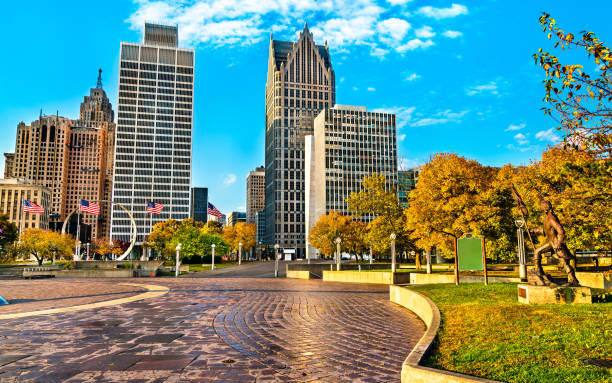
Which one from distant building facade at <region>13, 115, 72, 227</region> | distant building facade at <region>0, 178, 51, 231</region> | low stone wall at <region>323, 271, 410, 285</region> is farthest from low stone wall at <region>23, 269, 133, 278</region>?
distant building facade at <region>13, 115, 72, 227</region>

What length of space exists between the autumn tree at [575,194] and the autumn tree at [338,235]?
88.4ft

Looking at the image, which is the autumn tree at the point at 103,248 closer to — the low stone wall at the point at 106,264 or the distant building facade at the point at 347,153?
the low stone wall at the point at 106,264

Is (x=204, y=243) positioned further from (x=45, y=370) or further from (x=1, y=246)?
(x=45, y=370)

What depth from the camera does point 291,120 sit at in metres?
158

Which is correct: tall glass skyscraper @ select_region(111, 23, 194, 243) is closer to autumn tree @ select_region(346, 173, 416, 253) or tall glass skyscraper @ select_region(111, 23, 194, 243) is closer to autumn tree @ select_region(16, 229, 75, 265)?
autumn tree @ select_region(16, 229, 75, 265)

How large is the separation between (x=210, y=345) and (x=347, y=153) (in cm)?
13071

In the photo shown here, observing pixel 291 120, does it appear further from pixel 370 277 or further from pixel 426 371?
pixel 426 371

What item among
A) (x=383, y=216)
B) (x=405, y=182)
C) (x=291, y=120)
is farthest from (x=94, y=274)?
(x=291, y=120)

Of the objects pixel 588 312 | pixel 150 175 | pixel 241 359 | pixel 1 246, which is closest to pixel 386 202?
pixel 588 312

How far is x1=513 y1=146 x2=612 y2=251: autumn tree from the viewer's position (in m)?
7.02

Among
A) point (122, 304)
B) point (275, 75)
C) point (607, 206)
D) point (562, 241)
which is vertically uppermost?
point (275, 75)

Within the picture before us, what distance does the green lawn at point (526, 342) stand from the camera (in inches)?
216

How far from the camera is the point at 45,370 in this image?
266 inches

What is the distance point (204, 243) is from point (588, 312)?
6847 cm
